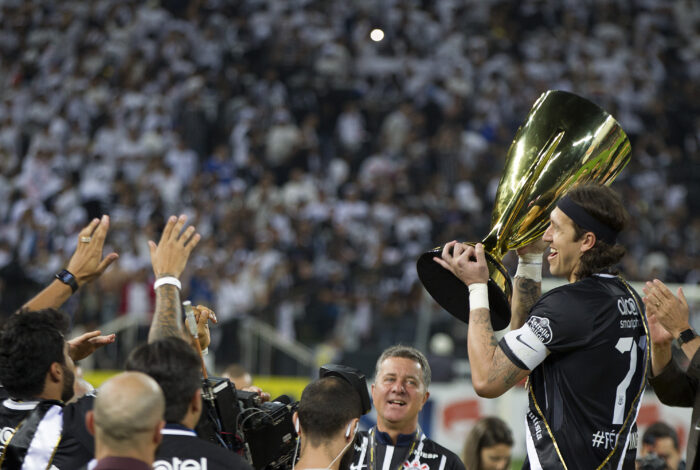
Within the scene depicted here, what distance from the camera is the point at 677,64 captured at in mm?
19703

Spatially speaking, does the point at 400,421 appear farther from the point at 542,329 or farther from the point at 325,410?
the point at 542,329

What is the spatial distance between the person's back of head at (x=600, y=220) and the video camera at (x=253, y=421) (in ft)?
3.43

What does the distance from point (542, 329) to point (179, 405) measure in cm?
130

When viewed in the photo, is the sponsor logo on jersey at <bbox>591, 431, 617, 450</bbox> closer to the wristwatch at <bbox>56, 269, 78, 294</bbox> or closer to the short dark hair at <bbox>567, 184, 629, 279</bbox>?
the short dark hair at <bbox>567, 184, 629, 279</bbox>

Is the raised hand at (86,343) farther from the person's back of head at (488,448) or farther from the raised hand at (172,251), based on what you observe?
the person's back of head at (488,448)

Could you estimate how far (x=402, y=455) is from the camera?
4.87 m

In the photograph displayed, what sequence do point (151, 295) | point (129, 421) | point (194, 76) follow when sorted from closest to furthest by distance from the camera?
point (129, 421)
point (151, 295)
point (194, 76)

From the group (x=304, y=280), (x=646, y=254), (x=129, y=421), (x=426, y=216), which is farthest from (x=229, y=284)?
(x=129, y=421)

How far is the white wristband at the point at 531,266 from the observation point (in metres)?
4.19

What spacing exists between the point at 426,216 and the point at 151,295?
4.85 meters

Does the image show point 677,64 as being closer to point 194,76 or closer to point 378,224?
point 378,224

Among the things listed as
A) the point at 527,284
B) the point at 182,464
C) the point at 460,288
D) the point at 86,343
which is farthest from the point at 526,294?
the point at 86,343

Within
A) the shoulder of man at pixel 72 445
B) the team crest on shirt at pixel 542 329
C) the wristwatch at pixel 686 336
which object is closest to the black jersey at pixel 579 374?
the team crest on shirt at pixel 542 329

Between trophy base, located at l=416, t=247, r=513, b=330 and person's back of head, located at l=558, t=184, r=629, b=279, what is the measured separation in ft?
0.96
